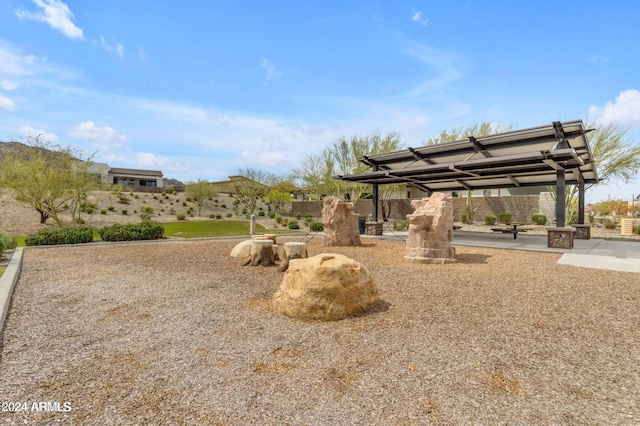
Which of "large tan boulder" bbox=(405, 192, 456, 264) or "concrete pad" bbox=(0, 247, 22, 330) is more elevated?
"large tan boulder" bbox=(405, 192, 456, 264)

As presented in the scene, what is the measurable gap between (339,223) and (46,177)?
18.9 meters

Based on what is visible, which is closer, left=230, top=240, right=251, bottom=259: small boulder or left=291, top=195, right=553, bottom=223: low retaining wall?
left=230, top=240, right=251, bottom=259: small boulder

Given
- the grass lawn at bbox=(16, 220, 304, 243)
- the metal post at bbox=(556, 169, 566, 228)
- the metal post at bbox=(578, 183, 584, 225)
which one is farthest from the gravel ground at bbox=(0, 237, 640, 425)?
the grass lawn at bbox=(16, 220, 304, 243)

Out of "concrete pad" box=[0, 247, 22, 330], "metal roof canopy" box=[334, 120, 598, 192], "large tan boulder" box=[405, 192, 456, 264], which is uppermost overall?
"metal roof canopy" box=[334, 120, 598, 192]

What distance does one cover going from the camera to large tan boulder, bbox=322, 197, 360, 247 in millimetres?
12055

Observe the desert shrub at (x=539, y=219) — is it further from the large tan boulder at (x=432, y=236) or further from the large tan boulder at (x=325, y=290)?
the large tan boulder at (x=325, y=290)

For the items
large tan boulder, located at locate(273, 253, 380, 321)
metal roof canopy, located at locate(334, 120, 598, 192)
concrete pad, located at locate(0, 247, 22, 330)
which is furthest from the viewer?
metal roof canopy, located at locate(334, 120, 598, 192)

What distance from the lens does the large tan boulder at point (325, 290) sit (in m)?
4.20

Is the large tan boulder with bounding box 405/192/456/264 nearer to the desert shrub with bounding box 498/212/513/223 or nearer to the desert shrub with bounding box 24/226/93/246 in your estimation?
the desert shrub with bounding box 24/226/93/246

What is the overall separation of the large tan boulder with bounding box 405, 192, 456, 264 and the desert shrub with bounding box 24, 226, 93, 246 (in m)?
13.1

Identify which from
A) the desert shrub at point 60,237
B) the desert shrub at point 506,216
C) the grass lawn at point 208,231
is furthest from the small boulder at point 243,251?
the desert shrub at point 506,216

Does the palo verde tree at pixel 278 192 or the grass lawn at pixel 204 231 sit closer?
the grass lawn at pixel 204 231

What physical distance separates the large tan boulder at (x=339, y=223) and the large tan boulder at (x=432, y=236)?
3.72 m

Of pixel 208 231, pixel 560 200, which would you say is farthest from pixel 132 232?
pixel 560 200
